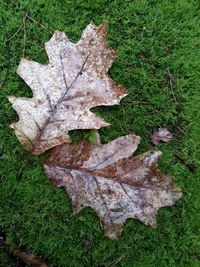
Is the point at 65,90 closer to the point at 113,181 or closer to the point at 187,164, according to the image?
the point at 113,181

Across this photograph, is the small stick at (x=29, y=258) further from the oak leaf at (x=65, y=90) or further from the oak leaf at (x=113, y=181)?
the oak leaf at (x=65, y=90)

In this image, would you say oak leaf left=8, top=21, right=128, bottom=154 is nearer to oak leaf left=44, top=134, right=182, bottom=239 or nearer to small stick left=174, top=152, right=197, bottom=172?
oak leaf left=44, top=134, right=182, bottom=239

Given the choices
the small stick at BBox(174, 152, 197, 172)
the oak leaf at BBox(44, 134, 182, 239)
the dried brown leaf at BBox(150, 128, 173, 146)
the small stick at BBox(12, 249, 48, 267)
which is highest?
the dried brown leaf at BBox(150, 128, 173, 146)

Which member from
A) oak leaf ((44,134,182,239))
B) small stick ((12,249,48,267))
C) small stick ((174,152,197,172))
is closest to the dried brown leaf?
small stick ((174,152,197,172))

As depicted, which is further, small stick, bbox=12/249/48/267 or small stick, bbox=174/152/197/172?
small stick, bbox=174/152/197/172

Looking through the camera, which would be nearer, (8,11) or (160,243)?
(160,243)

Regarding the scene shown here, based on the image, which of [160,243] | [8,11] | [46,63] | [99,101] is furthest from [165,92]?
[8,11]

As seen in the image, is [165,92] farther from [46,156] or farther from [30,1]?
[30,1]
